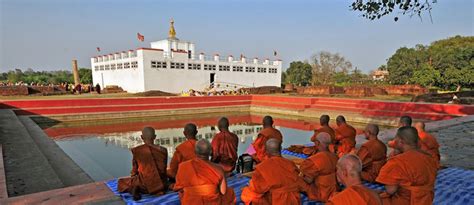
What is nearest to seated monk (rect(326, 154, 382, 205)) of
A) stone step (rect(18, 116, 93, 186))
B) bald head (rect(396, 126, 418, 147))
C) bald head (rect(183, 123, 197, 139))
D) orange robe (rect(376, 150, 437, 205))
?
orange robe (rect(376, 150, 437, 205))

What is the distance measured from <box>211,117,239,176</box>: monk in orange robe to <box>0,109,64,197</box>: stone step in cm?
256

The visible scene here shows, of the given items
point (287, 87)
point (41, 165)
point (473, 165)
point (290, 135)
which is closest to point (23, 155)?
point (41, 165)

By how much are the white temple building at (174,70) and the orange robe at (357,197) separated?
26370 mm

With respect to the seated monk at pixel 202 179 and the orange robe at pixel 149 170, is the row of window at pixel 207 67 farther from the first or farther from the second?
the seated monk at pixel 202 179

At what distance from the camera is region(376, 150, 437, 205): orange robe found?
2727 mm

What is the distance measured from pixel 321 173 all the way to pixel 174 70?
87.4ft

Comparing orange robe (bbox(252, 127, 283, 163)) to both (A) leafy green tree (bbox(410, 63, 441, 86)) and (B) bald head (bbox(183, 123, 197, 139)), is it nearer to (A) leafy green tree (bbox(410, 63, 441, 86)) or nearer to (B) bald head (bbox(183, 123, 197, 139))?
(B) bald head (bbox(183, 123, 197, 139))

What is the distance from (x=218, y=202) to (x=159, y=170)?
131cm

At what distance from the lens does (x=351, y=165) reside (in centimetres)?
212

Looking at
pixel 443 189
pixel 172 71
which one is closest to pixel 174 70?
pixel 172 71

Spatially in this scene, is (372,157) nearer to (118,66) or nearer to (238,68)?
(118,66)

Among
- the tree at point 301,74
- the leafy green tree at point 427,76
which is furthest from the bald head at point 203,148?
the tree at point 301,74

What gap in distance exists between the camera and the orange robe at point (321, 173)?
3.49m

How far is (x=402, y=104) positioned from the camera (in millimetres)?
16578
